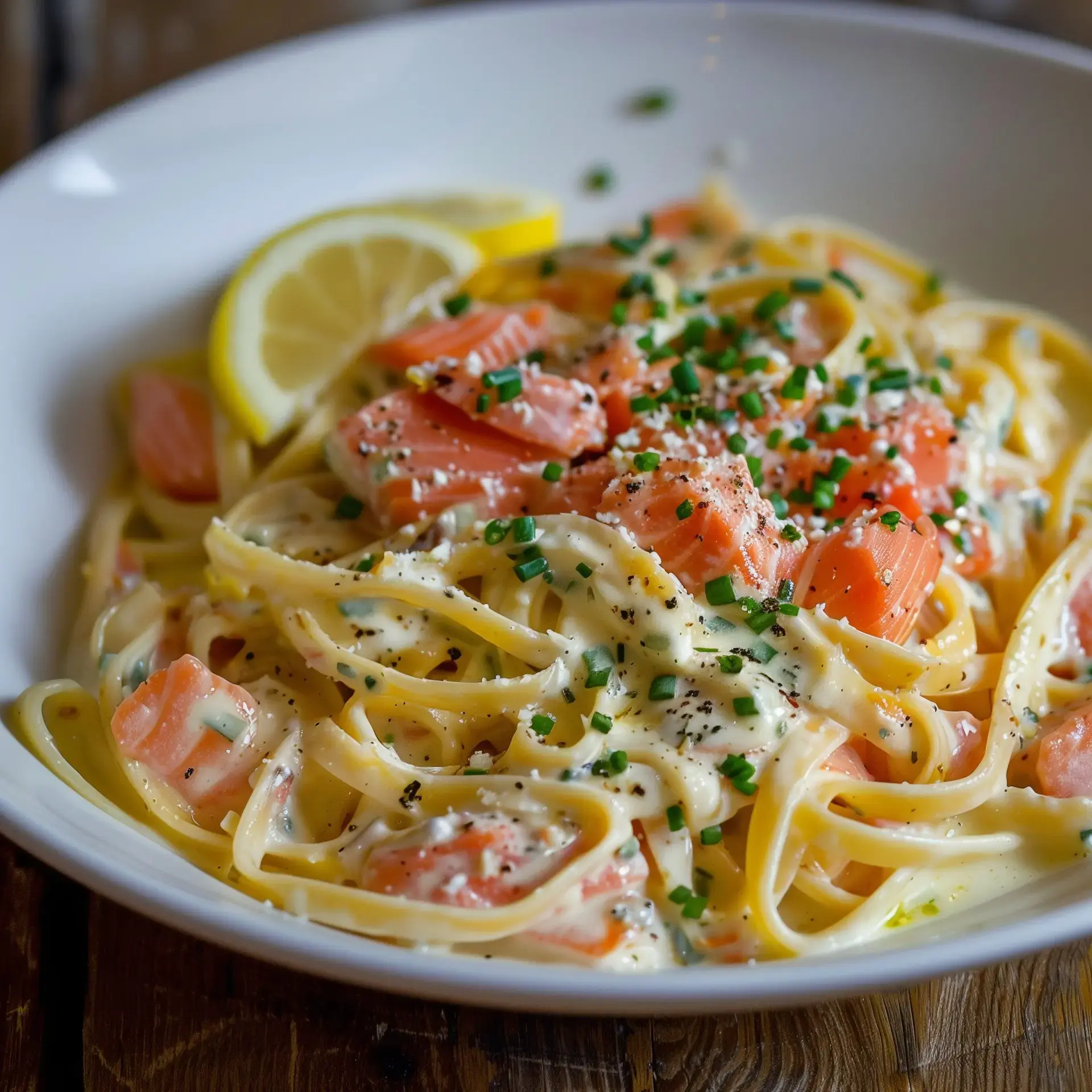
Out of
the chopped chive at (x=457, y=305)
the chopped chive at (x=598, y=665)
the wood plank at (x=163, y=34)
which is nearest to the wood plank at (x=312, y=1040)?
the chopped chive at (x=598, y=665)

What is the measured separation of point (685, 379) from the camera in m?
3.63

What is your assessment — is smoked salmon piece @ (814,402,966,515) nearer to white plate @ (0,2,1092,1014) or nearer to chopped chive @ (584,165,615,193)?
white plate @ (0,2,1092,1014)

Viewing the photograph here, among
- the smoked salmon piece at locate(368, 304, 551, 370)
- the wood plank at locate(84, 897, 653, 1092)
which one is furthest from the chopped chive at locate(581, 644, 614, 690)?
the smoked salmon piece at locate(368, 304, 551, 370)

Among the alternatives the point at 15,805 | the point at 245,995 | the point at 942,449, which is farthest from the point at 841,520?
the point at 15,805

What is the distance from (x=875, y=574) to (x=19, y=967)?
7.85ft

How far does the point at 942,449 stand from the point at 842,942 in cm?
149

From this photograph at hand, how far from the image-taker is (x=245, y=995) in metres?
2.91

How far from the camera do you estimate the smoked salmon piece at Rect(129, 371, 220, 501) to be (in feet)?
13.0

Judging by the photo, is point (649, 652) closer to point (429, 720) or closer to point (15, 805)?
point (429, 720)

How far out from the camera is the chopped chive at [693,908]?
276cm

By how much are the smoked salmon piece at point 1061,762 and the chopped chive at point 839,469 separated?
0.88m

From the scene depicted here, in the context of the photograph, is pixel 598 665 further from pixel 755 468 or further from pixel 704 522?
pixel 755 468

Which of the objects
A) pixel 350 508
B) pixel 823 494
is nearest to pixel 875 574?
pixel 823 494

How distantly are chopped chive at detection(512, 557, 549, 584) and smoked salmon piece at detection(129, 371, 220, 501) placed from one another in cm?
133
